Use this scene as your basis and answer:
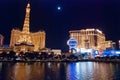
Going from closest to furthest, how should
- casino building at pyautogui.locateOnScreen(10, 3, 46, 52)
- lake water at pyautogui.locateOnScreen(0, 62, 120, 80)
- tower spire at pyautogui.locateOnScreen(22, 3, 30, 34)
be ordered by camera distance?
lake water at pyautogui.locateOnScreen(0, 62, 120, 80) → tower spire at pyautogui.locateOnScreen(22, 3, 30, 34) → casino building at pyautogui.locateOnScreen(10, 3, 46, 52)

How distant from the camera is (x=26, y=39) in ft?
490

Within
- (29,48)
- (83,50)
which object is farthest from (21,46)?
(83,50)

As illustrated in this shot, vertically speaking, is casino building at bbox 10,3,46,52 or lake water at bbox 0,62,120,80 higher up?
casino building at bbox 10,3,46,52

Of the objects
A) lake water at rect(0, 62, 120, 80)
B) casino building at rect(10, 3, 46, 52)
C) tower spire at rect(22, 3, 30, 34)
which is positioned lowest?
lake water at rect(0, 62, 120, 80)

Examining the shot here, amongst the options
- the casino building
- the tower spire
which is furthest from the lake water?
A: the casino building

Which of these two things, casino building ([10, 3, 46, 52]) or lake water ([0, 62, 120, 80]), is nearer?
lake water ([0, 62, 120, 80])

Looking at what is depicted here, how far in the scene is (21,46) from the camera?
145 m

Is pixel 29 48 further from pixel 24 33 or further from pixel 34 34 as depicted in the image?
pixel 34 34

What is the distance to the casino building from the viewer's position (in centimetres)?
14438

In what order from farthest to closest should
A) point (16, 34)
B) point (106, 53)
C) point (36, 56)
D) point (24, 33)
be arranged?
point (106, 53), point (16, 34), point (24, 33), point (36, 56)

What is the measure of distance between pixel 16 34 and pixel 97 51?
6987 cm

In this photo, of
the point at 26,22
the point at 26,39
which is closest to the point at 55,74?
the point at 26,22

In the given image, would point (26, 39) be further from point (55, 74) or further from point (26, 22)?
point (55, 74)

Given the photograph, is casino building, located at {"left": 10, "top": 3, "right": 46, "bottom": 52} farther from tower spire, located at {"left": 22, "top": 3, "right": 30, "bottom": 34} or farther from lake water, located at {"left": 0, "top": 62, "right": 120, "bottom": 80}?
lake water, located at {"left": 0, "top": 62, "right": 120, "bottom": 80}
